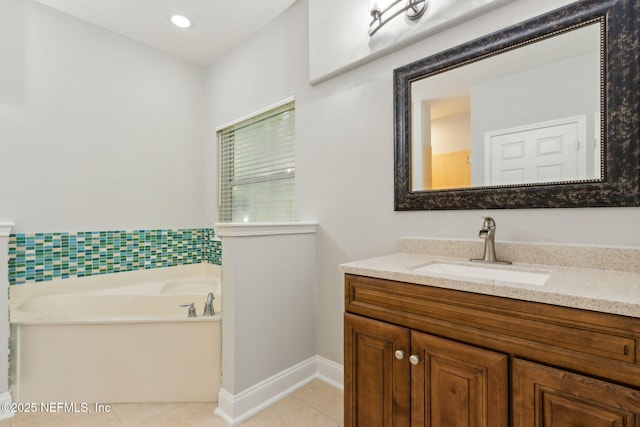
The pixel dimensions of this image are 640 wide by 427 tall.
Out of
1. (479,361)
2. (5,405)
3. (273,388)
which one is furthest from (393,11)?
(5,405)

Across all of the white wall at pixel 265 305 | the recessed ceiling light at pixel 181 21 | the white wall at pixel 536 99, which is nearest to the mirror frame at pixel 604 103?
the white wall at pixel 536 99

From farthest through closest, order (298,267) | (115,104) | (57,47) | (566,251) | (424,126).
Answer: (115,104)
(57,47)
(298,267)
(424,126)
(566,251)

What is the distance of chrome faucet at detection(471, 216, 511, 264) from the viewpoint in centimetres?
133

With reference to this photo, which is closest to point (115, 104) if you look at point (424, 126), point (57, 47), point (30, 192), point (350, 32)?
point (57, 47)

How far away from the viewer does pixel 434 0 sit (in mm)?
1551

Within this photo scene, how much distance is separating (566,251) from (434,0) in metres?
1.33

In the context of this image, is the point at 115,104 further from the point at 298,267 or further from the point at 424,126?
the point at 424,126

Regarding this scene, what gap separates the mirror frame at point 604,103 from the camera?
1109 mm

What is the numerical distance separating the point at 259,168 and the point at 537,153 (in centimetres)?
214

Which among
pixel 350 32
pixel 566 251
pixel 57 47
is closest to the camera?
pixel 566 251

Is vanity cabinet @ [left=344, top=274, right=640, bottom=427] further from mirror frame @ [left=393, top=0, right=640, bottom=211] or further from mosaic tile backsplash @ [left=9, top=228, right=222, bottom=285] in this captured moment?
mosaic tile backsplash @ [left=9, top=228, right=222, bottom=285]

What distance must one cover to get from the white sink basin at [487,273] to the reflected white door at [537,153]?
0.39 metres

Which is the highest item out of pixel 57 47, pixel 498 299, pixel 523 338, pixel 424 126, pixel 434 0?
pixel 57 47

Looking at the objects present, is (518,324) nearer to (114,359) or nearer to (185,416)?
(185,416)
